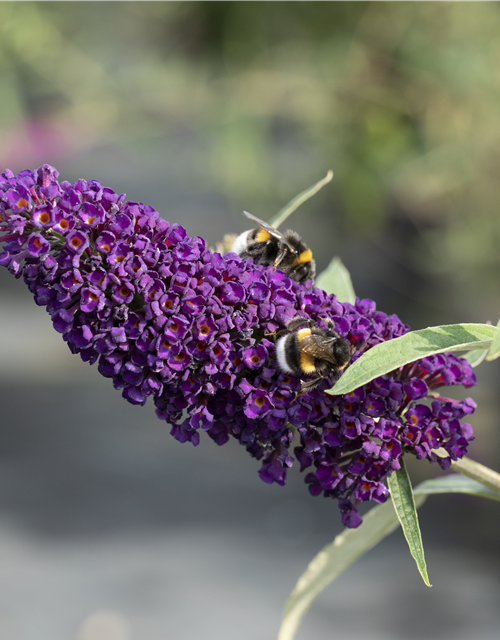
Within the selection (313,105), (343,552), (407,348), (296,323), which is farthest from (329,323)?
(313,105)

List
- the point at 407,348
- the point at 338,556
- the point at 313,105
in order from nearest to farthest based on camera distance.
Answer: the point at 407,348, the point at 338,556, the point at 313,105

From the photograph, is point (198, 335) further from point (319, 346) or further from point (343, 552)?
point (343, 552)

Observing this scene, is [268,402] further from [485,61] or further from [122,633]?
[485,61]

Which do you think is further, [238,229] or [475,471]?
[238,229]

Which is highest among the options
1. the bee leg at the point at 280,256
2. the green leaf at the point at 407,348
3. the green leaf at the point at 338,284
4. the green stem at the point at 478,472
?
the bee leg at the point at 280,256

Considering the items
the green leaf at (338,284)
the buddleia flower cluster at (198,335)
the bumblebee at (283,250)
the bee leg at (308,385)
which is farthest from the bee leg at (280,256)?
the bee leg at (308,385)

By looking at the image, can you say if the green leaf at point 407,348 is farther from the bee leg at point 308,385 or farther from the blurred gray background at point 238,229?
the blurred gray background at point 238,229
